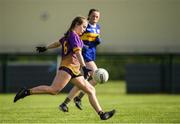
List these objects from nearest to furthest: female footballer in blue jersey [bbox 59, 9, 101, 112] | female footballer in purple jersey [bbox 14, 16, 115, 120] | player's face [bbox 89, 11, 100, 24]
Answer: female footballer in purple jersey [bbox 14, 16, 115, 120] → player's face [bbox 89, 11, 100, 24] → female footballer in blue jersey [bbox 59, 9, 101, 112]

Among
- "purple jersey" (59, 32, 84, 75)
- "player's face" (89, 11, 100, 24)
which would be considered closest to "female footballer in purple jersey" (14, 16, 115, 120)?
"purple jersey" (59, 32, 84, 75)

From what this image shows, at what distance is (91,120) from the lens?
44.3ft

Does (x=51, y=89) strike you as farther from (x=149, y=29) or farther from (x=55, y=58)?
(x=149, y=29)

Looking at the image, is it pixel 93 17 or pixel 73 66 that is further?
pixel 93 17

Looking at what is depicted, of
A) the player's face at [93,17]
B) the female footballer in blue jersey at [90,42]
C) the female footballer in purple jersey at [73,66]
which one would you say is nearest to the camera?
the female footballer in purple jersey at [73,66]

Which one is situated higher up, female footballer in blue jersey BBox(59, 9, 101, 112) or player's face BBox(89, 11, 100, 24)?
player's face BBox(89, 11, 100, 24)

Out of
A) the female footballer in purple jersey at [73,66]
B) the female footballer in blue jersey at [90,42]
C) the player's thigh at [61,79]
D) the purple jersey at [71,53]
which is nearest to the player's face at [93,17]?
the female footballer in blue jersey at [90,42]

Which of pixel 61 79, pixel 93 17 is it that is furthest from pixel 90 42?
pixel 61 79

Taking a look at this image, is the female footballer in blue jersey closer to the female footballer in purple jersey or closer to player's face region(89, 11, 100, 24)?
player's face region(89, 11, 100, 24)

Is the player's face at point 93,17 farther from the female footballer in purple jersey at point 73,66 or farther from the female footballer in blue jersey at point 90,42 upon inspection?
the female footballer in purple jersey at point 73,66

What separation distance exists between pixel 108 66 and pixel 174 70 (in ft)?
15.8

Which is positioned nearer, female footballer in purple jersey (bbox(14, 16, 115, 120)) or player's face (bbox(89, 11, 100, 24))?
female footballer in purple jersey (bbox(14, 16, 115, 120))

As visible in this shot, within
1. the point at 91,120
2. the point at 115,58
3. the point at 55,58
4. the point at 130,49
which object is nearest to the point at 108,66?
the point at 115,58

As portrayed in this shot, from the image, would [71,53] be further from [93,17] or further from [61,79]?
[93,17]
